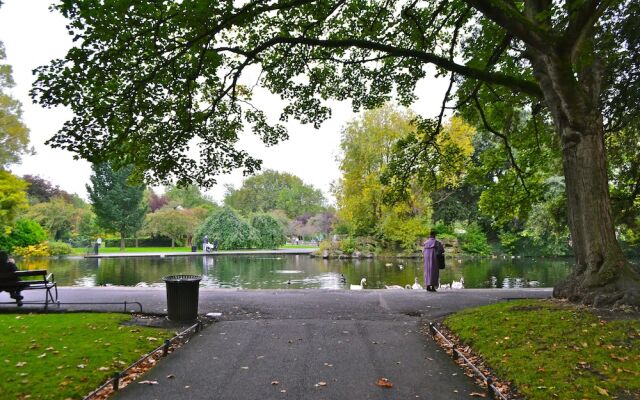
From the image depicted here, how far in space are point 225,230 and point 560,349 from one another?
39.2 m

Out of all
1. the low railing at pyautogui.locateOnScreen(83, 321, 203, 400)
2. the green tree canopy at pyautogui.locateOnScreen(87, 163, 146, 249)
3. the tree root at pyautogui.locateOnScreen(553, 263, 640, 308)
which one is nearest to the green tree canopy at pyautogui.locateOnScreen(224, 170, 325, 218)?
the green tree canopy at pyautogui.locateOnScreen(87, 163, 146, 249)

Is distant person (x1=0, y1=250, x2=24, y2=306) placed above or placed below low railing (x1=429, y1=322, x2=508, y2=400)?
above

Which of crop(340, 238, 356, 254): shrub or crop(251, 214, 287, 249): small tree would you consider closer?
crop(340, 238, 356, 254): shrub

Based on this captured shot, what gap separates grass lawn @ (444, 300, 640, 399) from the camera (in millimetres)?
4266

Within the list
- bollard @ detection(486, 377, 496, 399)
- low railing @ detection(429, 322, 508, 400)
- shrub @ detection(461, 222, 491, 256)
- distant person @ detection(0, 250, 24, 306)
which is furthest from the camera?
shrub @ detection(461, 222, 491, 256)

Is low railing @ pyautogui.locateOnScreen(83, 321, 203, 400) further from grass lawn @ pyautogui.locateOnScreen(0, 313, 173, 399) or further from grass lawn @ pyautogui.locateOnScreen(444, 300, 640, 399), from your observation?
grass lawn @ pyautogui.locateOnScreen(444, 300, 640, 399)

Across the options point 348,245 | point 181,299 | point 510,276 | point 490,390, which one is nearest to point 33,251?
point 348,245

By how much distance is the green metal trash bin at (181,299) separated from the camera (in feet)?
25.1

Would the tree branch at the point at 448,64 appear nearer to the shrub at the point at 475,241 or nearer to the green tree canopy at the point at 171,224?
the shrub at the point at 475,241

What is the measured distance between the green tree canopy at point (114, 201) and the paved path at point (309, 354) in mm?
38972

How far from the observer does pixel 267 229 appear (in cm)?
4459

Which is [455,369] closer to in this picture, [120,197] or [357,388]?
[357,388]

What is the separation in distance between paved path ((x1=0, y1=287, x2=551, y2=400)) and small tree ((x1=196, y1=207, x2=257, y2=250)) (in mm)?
32673

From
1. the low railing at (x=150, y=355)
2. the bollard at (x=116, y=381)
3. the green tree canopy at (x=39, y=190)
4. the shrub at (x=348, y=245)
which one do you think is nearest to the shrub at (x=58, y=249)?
the green tree canopy at (x=39, y=190)
